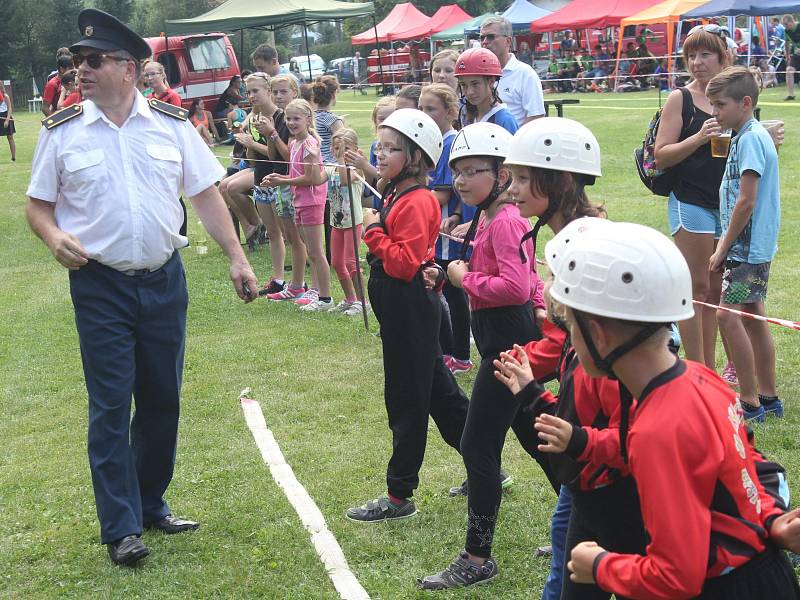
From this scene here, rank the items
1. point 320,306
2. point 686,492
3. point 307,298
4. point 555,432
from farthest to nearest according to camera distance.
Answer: point 307,298 → point 320,306 → point 555,432 → point 686,492

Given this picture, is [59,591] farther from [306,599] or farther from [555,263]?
[555,263]

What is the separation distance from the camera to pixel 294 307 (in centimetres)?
1041

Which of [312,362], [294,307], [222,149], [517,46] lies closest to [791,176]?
[294,307]

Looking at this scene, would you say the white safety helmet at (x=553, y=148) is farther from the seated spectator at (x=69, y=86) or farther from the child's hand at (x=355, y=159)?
the seated spectator at (x=69, y=86)

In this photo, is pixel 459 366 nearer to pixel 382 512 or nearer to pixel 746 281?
pixel 746 281

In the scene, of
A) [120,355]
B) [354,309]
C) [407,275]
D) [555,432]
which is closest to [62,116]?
[120,355]

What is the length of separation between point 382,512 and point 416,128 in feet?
6.39

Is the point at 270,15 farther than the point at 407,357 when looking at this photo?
Yes

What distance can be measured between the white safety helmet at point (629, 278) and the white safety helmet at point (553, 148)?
128cm

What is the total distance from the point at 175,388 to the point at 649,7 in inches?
1424

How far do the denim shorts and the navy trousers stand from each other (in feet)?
10.9

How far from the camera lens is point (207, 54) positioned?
29938 mm

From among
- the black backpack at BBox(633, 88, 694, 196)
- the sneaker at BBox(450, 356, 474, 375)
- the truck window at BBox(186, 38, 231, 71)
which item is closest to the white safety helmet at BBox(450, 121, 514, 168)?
the black backpack at BBox(633, 88, 694, 196)

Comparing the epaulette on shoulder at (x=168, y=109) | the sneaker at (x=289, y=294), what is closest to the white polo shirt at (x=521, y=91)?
the sneaker at (x=289, y=294)
